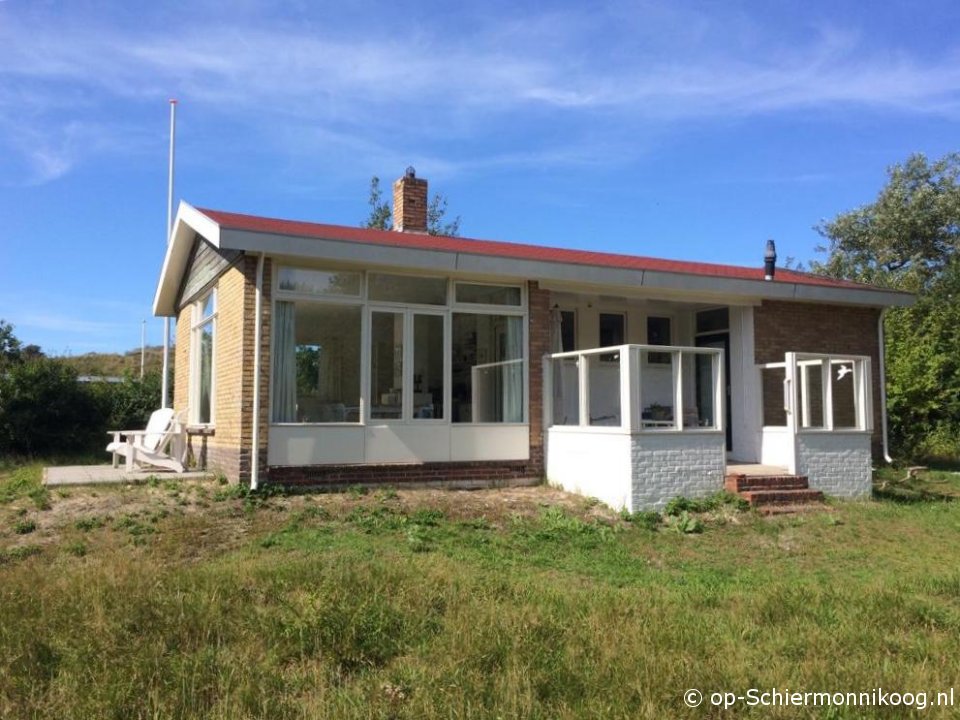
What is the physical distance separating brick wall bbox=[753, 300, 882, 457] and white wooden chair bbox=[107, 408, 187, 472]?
355 inches

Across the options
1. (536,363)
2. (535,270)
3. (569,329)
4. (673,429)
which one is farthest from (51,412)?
(673,429)

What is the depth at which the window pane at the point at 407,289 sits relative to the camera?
10.5 m

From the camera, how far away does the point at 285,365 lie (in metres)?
A: 10.0

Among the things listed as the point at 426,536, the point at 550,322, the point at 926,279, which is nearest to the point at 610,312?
the point at 550,322

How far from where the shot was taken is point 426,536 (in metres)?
7.96

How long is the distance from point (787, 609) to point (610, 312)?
832 centimetres

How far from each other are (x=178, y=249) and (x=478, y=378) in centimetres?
606

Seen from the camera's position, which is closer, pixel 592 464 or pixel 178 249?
pixel 592 464

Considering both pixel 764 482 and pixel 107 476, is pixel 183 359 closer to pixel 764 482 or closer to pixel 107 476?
pixel 107 476

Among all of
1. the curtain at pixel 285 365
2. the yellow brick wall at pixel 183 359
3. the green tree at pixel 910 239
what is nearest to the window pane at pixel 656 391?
the curtain at pixel 285 365

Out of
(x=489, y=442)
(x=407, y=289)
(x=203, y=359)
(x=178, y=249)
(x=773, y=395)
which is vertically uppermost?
(x=178, y=249)

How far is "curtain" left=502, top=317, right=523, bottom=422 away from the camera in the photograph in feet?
37.2

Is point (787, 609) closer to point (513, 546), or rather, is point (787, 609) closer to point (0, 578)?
point (513, 546)

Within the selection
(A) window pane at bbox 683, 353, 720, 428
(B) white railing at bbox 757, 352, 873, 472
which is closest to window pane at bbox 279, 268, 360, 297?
(A) window pane at bbox 683, 353, 720, 428
